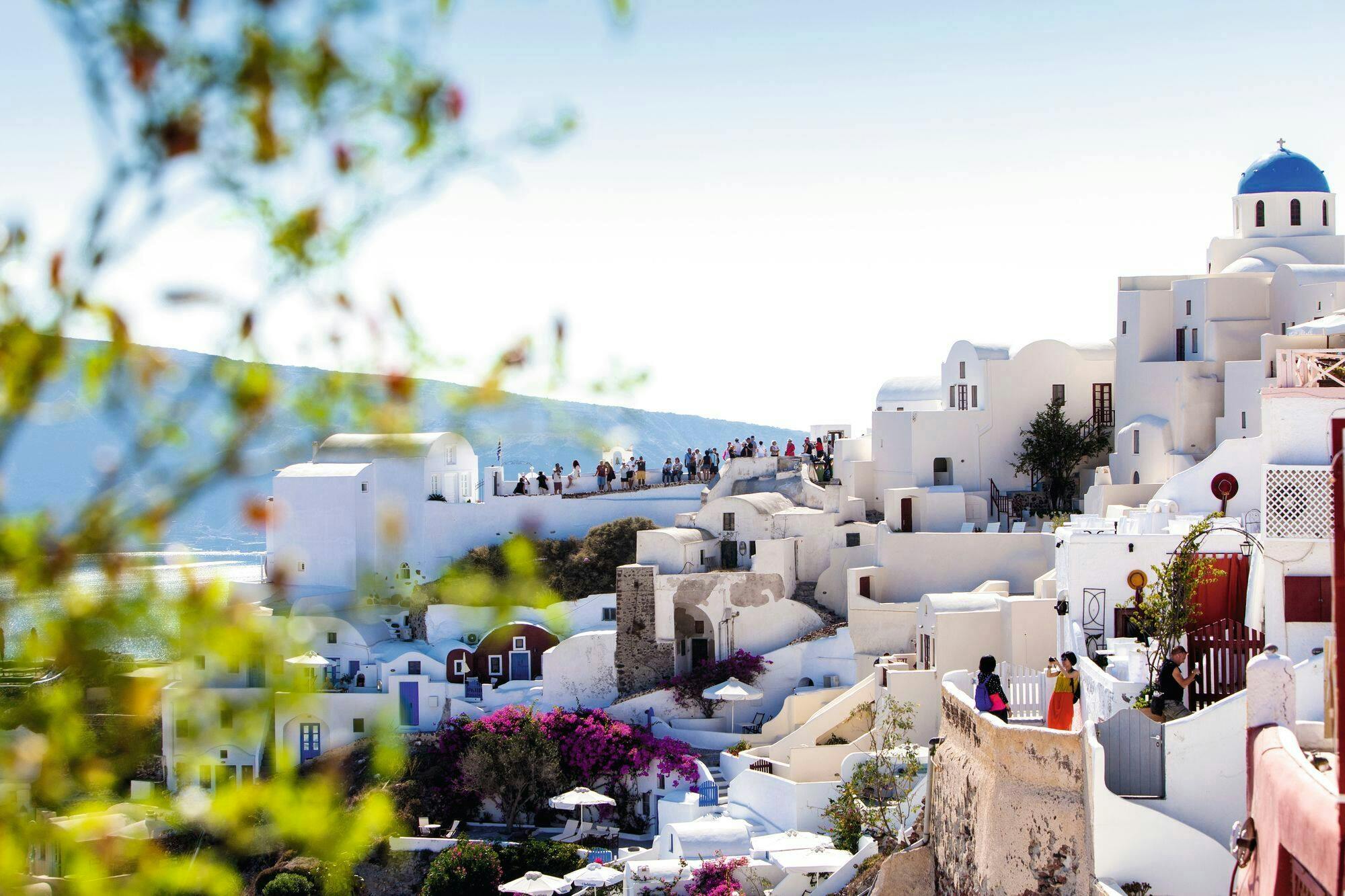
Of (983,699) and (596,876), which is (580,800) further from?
(983,699)

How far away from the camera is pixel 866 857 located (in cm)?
1923

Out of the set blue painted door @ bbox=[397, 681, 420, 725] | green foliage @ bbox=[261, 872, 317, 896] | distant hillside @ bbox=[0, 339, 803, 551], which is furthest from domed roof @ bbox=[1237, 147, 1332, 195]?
distant hillside @ bbox=[0, 339, 803, 551]

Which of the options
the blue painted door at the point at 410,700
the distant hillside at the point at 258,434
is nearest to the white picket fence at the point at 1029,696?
the distant hillside at the point at 258,434

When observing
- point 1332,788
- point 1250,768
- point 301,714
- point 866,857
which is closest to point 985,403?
point 866,857

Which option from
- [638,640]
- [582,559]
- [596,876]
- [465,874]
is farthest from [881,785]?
[582,559]

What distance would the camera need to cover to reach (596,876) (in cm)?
2239

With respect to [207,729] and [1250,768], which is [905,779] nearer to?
[1250,768]

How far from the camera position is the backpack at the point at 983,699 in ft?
44.9

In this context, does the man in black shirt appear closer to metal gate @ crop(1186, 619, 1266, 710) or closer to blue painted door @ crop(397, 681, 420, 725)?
metal gate @ crop(1186, 619, 1266, 710)

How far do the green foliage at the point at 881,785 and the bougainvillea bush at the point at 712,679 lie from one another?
616 cm

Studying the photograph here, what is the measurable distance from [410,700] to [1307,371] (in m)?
20.9

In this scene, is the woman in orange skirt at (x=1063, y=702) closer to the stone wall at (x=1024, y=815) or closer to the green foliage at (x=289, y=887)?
the stone wall at (x=1024, y=815)

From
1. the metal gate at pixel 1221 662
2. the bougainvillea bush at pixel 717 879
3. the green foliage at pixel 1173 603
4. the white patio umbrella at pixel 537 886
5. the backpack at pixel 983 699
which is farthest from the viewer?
the white patio umbrella at pixel 537 886

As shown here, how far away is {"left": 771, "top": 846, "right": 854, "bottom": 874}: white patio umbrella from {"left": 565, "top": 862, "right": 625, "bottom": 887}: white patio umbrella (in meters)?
2.55
